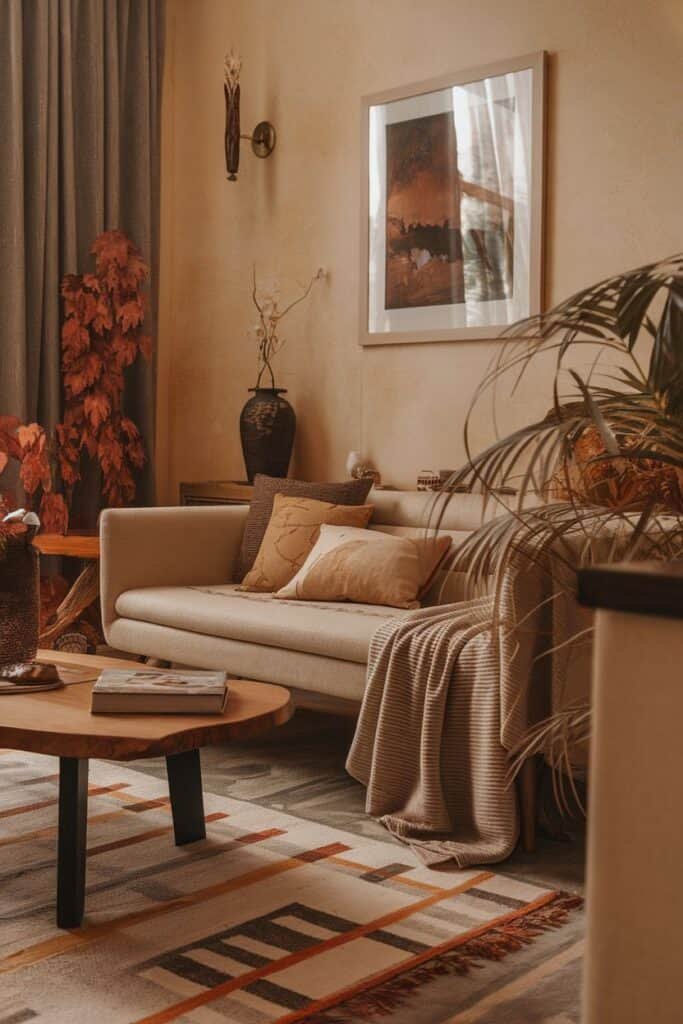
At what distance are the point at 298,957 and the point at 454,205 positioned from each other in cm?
288

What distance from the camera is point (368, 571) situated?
3377mm

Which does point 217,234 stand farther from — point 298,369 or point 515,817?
point 515,817

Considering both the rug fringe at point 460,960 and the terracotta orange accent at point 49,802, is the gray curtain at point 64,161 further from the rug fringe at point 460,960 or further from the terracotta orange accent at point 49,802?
the rug fringe at point 460,960

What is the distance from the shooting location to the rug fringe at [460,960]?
179cm

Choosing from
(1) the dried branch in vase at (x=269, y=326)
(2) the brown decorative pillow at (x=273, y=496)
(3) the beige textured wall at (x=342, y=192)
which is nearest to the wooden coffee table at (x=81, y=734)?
(2) the brown decorative pillow at (x=273, y=496)

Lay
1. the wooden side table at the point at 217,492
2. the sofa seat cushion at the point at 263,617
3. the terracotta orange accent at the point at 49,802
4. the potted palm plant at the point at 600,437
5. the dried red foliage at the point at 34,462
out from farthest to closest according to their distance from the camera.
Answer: the wooden side table at the point at 217,492
the dried red foliage at the point at 34,462
the sofa seat cushion at the point at 263,617
the terracotta orange accent at the point at 49,802
the potted palm plant at the point at 600,437

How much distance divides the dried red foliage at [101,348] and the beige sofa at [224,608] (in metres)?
0.99

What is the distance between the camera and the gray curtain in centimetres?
462

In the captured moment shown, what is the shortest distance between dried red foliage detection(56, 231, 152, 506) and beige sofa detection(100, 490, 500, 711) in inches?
39.1

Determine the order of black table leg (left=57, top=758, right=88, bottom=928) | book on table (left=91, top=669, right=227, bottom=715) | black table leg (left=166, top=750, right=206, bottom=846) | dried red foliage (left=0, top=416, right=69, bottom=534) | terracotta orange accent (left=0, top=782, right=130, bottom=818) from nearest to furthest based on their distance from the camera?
black table leg (left=57, top=758, right=88, bottom=928) → book on table (left=91, top=669, right=227, bottom=715) → black table leg (left=166, top=750, right=206, bottom=846) → terracotta orange accent (left=0, top=782, right=130, bottom=818) → dried red foliage (left=0, top=416, right=69, bottom=534)

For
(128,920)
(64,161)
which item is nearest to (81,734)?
(128,920)

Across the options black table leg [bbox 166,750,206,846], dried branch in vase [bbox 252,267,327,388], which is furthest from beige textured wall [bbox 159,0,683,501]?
black table leg [bbox 166,750,206,846]

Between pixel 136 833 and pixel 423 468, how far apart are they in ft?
6.65

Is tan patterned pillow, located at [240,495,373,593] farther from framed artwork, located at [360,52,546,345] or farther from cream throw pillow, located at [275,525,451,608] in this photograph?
framed artwork, located at [360,52,546,345]
